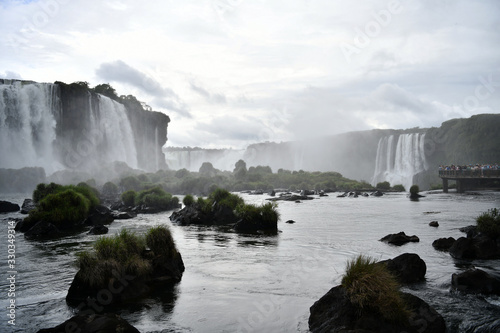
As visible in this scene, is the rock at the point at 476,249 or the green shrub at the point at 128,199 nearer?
the rock at the point at 476,249

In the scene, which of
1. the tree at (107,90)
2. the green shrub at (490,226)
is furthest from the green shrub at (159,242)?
the tree at (107,90)

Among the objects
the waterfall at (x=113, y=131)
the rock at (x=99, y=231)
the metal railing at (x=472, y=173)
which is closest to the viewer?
the rock at (x=99, y=231)

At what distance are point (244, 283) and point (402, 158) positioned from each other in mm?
127562

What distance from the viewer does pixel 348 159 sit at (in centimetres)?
19888

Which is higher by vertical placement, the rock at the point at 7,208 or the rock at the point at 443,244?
the rock at the point at 7,208

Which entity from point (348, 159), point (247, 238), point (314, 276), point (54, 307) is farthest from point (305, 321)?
point (348, 159)

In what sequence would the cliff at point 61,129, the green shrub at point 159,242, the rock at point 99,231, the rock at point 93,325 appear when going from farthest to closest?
the cliff at point 61,129
the rock at point 99,231
the green shrub at point 159,242
the rock at point 93,325

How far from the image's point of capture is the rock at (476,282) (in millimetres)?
13652

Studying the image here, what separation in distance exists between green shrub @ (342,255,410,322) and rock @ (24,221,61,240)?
27.2 m

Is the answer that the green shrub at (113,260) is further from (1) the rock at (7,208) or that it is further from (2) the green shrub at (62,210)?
(1) the rock at (7,208)

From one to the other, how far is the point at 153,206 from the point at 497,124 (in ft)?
395

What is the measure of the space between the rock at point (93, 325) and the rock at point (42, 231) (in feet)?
76.3

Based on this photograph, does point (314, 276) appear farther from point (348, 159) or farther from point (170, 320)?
point (348, 159)

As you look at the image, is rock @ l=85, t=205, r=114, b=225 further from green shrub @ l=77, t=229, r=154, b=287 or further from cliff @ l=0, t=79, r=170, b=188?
cliff @ l=0, t=79, r=170, b=188
